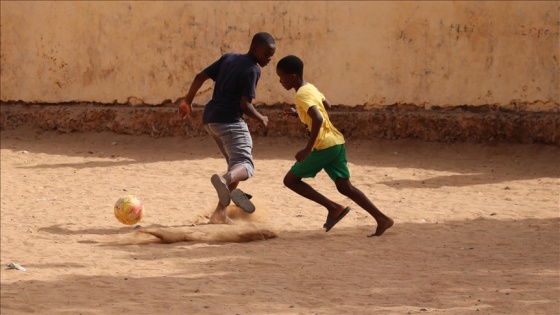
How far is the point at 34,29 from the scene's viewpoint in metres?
13.4

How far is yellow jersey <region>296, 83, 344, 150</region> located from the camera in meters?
6.81

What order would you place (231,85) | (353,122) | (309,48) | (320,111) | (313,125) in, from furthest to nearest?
(309,48) → (353,122) → (231,85) → (320,111) → (313,125)

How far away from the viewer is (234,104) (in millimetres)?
Result: 7340

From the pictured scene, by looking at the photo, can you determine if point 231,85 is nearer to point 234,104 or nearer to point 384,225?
point 234,104

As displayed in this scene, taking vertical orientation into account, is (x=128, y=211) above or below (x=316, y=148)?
below

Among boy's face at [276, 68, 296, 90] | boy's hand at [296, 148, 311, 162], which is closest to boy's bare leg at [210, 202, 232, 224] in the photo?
boy's hand at [296, 148, 311, 162]

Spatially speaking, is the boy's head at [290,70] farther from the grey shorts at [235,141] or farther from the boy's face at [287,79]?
the grey shorts at [235,141]

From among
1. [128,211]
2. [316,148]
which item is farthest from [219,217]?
[316,148]

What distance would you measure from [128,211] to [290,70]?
1.55m

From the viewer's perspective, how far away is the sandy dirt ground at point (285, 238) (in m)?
5.38

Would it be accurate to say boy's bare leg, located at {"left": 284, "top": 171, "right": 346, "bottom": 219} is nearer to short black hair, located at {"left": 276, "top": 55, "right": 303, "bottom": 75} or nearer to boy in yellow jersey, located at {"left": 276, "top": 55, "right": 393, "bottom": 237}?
boy in yellow jersey, located at {"left": 276, "top": 55, "right": 393, "bottom": 237}

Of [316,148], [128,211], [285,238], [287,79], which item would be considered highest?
[287,79]

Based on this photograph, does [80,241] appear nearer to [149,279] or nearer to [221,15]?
[149,279]

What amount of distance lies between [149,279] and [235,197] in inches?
50.8
